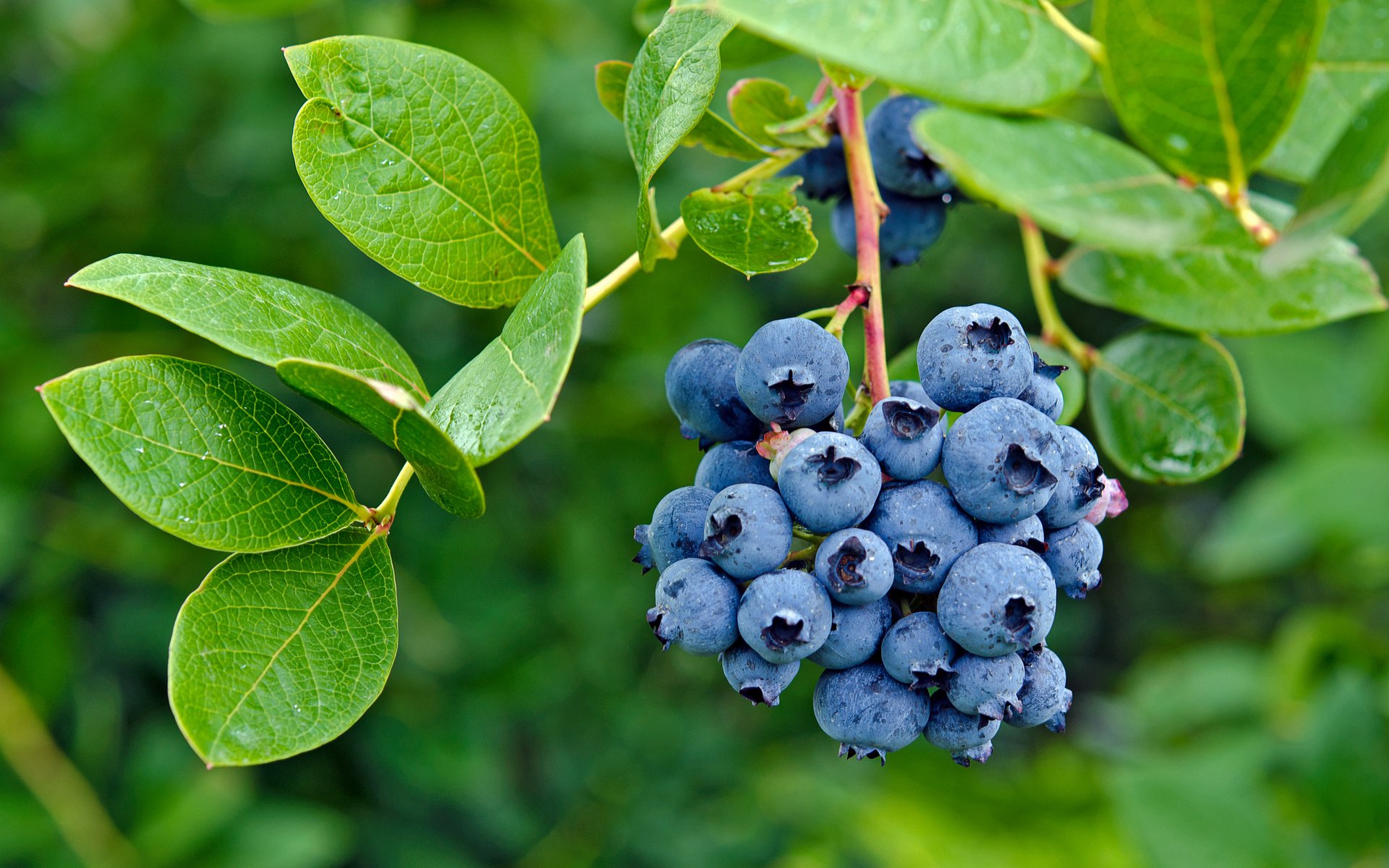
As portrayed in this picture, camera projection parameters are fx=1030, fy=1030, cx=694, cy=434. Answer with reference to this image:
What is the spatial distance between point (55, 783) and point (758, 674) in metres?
1.97

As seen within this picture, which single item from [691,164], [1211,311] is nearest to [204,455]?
[1211,311]

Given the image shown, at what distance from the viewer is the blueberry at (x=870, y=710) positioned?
2.72 ft

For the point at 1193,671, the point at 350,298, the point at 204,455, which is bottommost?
the point at 1193,671

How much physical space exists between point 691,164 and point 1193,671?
215 centimetres

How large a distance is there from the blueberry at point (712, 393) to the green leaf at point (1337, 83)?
0.57 m

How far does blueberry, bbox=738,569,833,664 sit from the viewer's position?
0.78 metres

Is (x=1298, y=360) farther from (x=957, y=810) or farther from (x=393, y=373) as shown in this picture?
(x=393, y=373)

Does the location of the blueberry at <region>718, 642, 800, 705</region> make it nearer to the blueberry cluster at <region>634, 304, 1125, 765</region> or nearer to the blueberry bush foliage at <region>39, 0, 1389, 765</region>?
the blueberry cluster at <region>634, 304, 1125, 765</region>

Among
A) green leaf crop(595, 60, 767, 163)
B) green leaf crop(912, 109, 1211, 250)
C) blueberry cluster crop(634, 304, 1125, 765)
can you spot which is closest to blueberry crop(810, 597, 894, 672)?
blueberry cluster crop(634, 304, 1125, 765)

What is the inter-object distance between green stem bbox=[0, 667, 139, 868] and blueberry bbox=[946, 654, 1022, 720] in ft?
6.76

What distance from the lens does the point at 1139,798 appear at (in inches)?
→ 91.7

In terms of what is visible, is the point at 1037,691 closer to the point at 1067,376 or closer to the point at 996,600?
the point at 996,600

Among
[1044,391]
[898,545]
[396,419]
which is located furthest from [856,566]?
[396,419]

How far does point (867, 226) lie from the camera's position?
925mm
